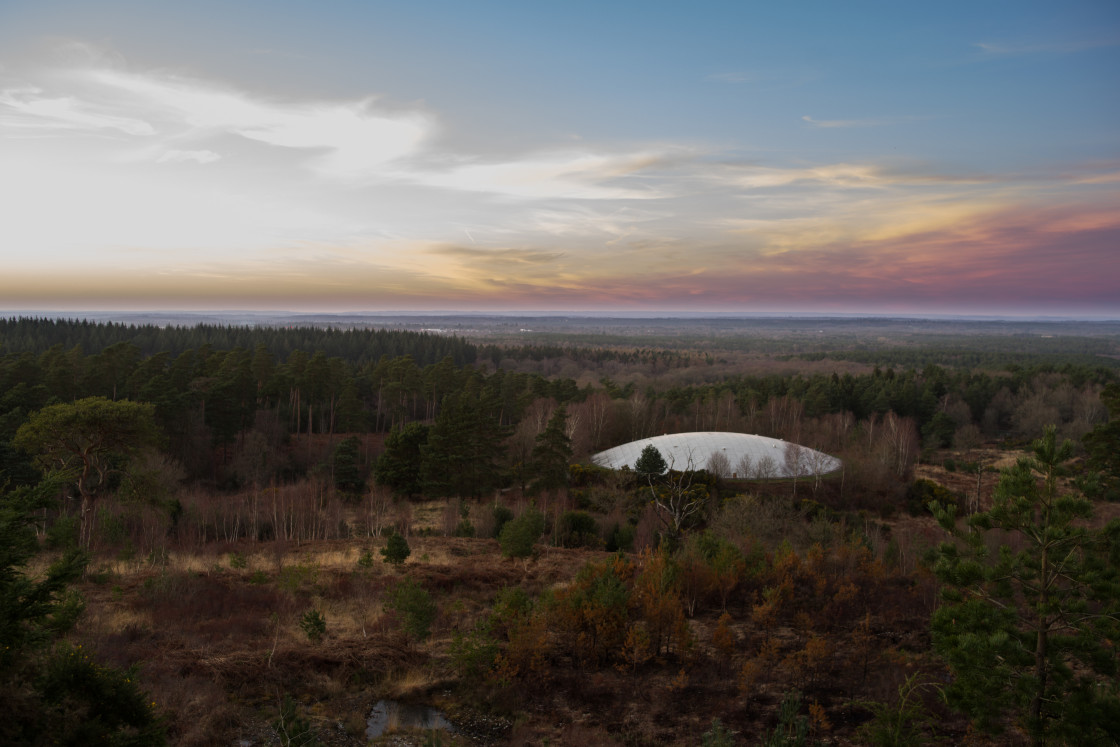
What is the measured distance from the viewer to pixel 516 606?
13906 millimetres

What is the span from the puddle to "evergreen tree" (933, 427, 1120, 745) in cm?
966

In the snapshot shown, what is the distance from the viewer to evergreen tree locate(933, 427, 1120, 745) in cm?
819

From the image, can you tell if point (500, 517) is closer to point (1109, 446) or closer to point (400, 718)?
point (400, 718)

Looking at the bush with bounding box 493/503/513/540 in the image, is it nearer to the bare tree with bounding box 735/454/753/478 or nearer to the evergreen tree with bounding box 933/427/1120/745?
the evergreen tree with bounding box 933/427/1120/745

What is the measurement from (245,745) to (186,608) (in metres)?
7.35

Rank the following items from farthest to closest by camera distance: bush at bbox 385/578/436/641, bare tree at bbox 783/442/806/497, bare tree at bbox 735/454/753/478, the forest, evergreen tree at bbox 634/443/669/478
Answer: bare tree at bbox 783/442/806/497
bare tree at bbox 735/454/753/478
evergreen tree at bbox 634/443/669/478
bush at bbox 385/578/436/641
the forest

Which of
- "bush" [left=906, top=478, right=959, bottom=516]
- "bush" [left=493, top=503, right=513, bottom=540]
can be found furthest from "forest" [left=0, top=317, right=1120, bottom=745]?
"bush" [left=493, top=503, right=513, bottom=540]

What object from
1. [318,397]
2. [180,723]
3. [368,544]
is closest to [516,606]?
[180,723]

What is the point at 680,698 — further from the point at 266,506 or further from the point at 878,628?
the point at 266,506

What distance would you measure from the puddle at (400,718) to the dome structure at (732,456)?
3591cm

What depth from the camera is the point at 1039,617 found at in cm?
879

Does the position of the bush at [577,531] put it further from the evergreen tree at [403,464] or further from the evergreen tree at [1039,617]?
the evergreen tree at [1039,617]

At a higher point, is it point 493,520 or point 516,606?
point 516,606

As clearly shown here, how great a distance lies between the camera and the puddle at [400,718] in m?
12.0
